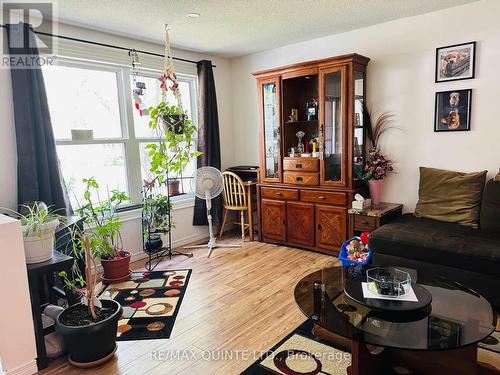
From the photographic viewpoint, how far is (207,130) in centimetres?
435

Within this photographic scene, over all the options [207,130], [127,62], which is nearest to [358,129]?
[207,130]

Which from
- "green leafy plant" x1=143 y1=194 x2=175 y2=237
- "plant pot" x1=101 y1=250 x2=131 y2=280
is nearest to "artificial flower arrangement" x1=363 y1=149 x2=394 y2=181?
"green leafy plant" x1=143 y1=194 x2=175 y2=237

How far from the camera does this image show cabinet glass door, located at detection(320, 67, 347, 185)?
3465mm

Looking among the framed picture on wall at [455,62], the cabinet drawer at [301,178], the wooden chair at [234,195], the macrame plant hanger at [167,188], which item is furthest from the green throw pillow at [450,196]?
the macrame plant hanger at [167,188]

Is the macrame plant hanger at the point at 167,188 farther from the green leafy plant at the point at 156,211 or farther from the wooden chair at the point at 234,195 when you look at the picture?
the wooden chair at the point at 234,195

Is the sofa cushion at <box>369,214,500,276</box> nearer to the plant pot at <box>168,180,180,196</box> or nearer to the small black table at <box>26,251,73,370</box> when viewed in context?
the plant pot at <box>168,180,180,196</box>

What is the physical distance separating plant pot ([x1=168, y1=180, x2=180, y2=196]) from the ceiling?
5.06 feet

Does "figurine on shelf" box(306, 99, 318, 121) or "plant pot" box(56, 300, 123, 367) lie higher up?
"figurine on shelf" box(306, 99, 318, 121)

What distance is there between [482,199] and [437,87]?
110cm

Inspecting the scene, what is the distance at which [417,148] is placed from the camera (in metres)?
3.38

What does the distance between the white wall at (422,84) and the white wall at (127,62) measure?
1.30m

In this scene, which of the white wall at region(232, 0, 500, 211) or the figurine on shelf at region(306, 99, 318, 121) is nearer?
the white wall at region(232, 0, 500, 211)

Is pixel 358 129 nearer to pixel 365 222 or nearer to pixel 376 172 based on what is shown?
pixel 376 172

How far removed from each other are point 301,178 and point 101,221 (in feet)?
6.96
